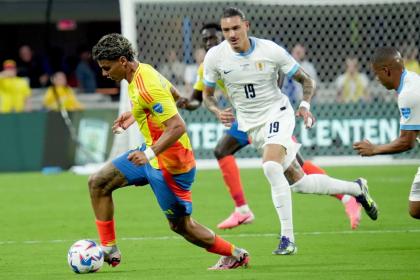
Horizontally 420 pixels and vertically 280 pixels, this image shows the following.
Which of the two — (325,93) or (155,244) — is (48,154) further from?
(155,244)

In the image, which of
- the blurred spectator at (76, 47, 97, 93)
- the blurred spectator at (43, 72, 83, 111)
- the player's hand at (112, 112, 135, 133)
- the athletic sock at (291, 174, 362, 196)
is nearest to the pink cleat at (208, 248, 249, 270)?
the player's hand at (112, 112, 135, 133)

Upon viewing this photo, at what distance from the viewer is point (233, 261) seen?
9195mm

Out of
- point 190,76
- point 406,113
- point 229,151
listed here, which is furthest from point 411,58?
point 406,113

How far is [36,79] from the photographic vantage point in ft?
101

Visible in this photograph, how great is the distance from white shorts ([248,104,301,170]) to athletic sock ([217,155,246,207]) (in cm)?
216

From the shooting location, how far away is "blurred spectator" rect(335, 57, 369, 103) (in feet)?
71.1

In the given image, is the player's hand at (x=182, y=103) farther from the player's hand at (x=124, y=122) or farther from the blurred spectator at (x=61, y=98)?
the blurred spectator at (x=61, y=98)

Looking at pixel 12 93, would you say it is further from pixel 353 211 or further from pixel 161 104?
pixel 161 104

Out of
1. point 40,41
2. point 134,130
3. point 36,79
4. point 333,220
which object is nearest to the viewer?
point 333,220

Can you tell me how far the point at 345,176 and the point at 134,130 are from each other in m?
3.88

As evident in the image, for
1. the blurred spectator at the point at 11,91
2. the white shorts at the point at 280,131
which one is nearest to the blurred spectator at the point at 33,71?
the blurred spectator at the point at 11,91

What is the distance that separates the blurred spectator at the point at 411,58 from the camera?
21141mm

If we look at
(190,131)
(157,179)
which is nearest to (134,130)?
(190,131)

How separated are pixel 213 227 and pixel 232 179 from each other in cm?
66
